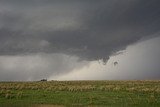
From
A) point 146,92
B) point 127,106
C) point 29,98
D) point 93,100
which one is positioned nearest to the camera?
point 127,106

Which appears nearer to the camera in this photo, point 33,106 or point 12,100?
point 33,106

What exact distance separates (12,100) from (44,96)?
5946mm

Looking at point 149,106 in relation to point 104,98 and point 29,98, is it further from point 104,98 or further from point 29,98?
point 29,98

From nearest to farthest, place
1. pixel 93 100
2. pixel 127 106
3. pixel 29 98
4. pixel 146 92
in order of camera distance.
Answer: pixel 127 106 → pixel 93 100 → pixel 29 98 → pixel 146 92

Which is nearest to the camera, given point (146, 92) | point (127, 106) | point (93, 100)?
point (127, 106)

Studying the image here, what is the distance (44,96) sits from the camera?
52.2m

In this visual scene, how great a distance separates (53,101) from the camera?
4706 centimetres

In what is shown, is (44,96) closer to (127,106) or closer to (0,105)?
(0,105)

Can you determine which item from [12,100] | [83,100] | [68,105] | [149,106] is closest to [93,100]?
[83,100]

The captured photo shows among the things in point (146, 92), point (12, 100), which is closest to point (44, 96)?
point (12, 100)

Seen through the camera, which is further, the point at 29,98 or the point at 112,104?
the point at 29,98

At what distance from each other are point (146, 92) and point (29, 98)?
20.3 metres

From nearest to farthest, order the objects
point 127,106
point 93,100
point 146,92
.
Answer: point 127,106 < point 93,100 < point 146,92

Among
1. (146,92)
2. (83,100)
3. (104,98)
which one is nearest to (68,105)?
(83,100)
